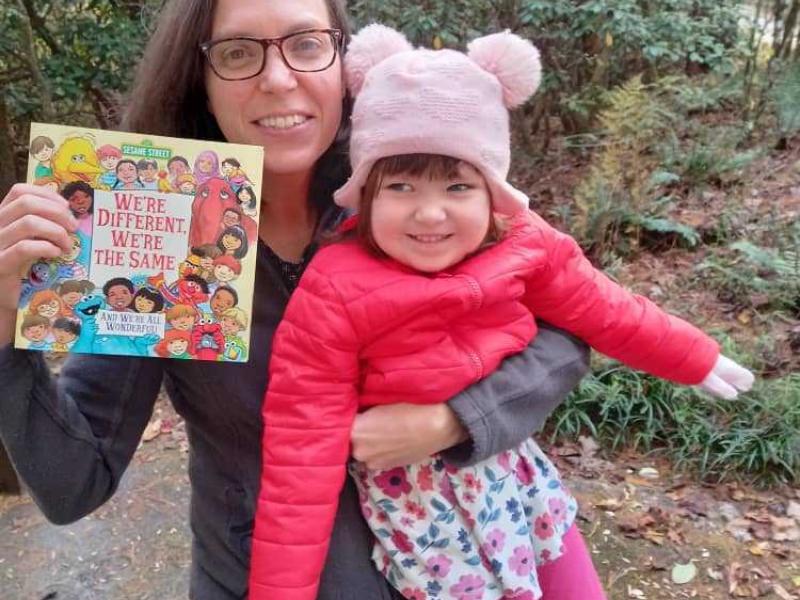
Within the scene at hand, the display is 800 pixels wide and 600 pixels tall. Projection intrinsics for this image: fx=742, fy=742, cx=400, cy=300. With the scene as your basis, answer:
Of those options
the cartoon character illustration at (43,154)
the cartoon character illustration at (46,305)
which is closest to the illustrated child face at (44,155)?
the cartoon character illustration at (43,154)

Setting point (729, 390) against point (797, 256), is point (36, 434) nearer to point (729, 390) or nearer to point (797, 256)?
point (729, 390)

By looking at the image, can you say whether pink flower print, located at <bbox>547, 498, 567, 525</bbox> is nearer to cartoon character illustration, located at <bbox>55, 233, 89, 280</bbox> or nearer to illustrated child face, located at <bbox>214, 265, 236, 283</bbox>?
illustrated child face, located at <bbox>214, 265, 236, 283</bbox>

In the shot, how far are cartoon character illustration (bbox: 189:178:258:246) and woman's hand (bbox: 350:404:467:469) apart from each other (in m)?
0.46

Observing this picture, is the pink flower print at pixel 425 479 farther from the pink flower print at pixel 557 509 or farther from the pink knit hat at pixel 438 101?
the pink knit hat at pixel 438 101

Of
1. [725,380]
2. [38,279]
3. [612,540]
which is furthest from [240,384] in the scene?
[612,540]

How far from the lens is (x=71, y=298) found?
1.32m

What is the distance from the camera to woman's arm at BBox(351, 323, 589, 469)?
1.44 metres

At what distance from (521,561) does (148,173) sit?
1045 millimetres

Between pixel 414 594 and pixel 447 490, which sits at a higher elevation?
pixel 447 490

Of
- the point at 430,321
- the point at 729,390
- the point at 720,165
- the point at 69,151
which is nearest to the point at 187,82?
the point at 69,151

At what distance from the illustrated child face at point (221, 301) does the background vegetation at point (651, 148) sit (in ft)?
9.04

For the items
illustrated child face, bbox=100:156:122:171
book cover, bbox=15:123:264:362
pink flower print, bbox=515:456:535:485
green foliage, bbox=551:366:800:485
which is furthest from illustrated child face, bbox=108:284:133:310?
green foliage, bbox=551:366:800:485

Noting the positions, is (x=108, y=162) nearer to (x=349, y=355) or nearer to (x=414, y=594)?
(x=349, y=355)

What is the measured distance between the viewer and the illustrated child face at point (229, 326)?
4.52 feet
